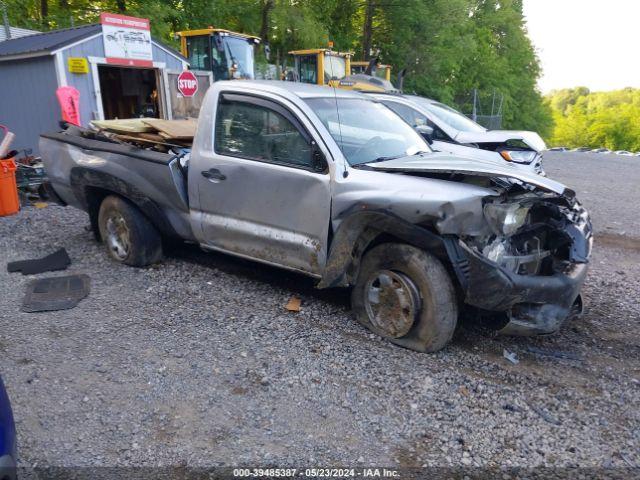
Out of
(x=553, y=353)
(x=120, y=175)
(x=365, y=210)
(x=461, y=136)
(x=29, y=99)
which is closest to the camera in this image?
(x=365, y=210)

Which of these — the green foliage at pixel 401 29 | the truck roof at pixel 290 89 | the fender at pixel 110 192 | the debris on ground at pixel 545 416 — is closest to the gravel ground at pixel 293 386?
the debris on ground at pixel 545 416

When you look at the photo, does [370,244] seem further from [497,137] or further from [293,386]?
[497,137]

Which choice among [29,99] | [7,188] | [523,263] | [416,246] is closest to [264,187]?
[416,246]

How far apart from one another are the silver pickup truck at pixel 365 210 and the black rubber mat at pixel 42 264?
0.97 metres

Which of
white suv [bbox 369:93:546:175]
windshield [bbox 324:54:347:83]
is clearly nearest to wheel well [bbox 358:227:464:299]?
white suv [bbox 369:93:546:175]

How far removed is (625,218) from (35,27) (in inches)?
955

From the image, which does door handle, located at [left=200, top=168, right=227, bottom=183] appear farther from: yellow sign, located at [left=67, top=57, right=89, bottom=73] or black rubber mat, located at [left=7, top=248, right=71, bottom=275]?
yellow sign, located at [left=67, top=57, right=89, bottom=73]

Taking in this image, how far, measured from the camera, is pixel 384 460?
2.76 metres

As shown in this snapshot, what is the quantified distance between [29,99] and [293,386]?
458 inches

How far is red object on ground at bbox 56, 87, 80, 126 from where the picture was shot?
1087 cm

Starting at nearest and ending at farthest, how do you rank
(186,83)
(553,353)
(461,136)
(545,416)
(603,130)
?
1. (545,416)
2. (553,353)
3. (461,136)
4. (186,83)
5. (603,130)

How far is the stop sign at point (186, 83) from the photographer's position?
1288 centimetres

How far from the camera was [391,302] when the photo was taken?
3893 millimetres

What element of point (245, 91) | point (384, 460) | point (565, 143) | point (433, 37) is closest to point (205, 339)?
point (384, 460)
